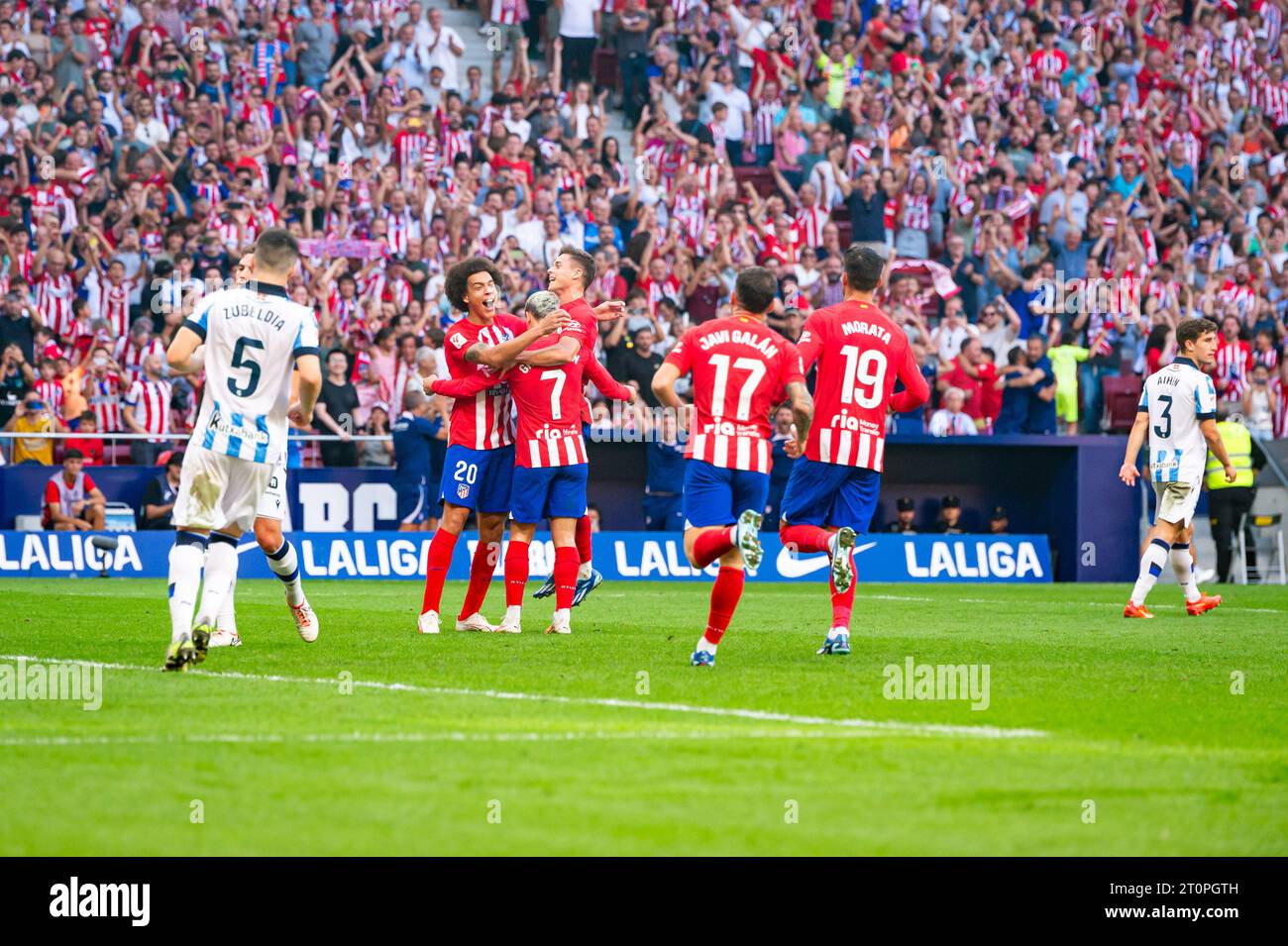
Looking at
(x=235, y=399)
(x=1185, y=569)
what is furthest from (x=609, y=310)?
(x=1185, y=569)

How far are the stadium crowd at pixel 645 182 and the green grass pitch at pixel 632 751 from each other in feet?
35.9

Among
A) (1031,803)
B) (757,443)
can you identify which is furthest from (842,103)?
(1031,803)

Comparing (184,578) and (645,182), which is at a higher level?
(645,182)

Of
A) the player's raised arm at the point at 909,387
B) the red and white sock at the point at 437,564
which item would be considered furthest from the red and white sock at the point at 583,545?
the player's raised arm at the point at 909,387

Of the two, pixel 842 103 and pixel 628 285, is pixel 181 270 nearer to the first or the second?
pixel 628 285

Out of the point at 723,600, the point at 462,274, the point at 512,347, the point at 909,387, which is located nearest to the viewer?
the point at 723,600

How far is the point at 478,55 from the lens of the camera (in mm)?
28688

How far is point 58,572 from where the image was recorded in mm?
20828

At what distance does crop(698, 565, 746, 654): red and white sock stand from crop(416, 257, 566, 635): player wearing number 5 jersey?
2527 millimetres

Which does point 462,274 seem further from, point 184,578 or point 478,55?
point 478,55

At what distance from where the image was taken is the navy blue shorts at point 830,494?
11305 mm
